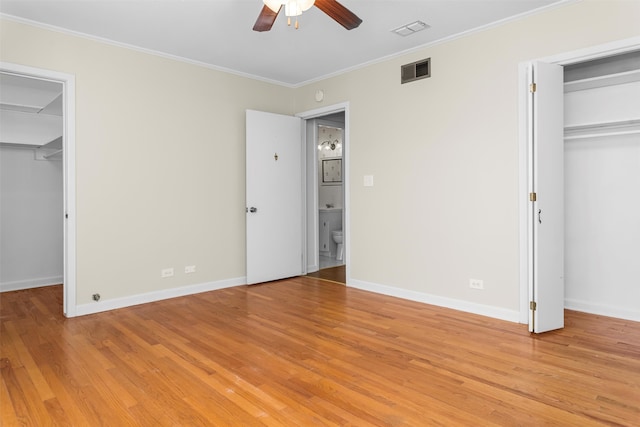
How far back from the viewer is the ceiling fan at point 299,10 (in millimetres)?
2486

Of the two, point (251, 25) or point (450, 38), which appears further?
point (450, 38)

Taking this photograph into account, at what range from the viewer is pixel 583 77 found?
12.7 feet

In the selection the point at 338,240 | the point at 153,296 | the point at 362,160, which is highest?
the point at 362,160

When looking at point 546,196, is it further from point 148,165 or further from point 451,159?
point 148,165

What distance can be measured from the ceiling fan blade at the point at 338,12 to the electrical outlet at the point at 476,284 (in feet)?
8.33

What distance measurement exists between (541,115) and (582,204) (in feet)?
4.05

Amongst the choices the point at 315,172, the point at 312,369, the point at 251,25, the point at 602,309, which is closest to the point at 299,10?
the point at 251,25

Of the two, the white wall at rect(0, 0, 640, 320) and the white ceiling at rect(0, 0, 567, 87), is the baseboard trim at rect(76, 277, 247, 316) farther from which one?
the white ceiling at rect(0, 0, 567, 87)

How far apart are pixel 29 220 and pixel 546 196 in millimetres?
5953

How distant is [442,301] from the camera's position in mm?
4062

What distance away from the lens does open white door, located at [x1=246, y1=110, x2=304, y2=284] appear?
5105mm

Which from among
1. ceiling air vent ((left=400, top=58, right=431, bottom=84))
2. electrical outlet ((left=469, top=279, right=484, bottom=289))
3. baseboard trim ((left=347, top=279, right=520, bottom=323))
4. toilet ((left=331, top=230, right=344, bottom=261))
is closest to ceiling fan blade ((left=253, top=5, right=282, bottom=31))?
A: ceiling air vent ((left=400, top=58, right=431, bottom=84))

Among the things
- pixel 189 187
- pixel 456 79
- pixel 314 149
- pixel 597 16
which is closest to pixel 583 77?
pixel 597 16

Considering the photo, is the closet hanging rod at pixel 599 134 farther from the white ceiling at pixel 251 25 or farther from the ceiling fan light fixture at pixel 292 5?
the ceiling fan light fixture at pixel 292 5
